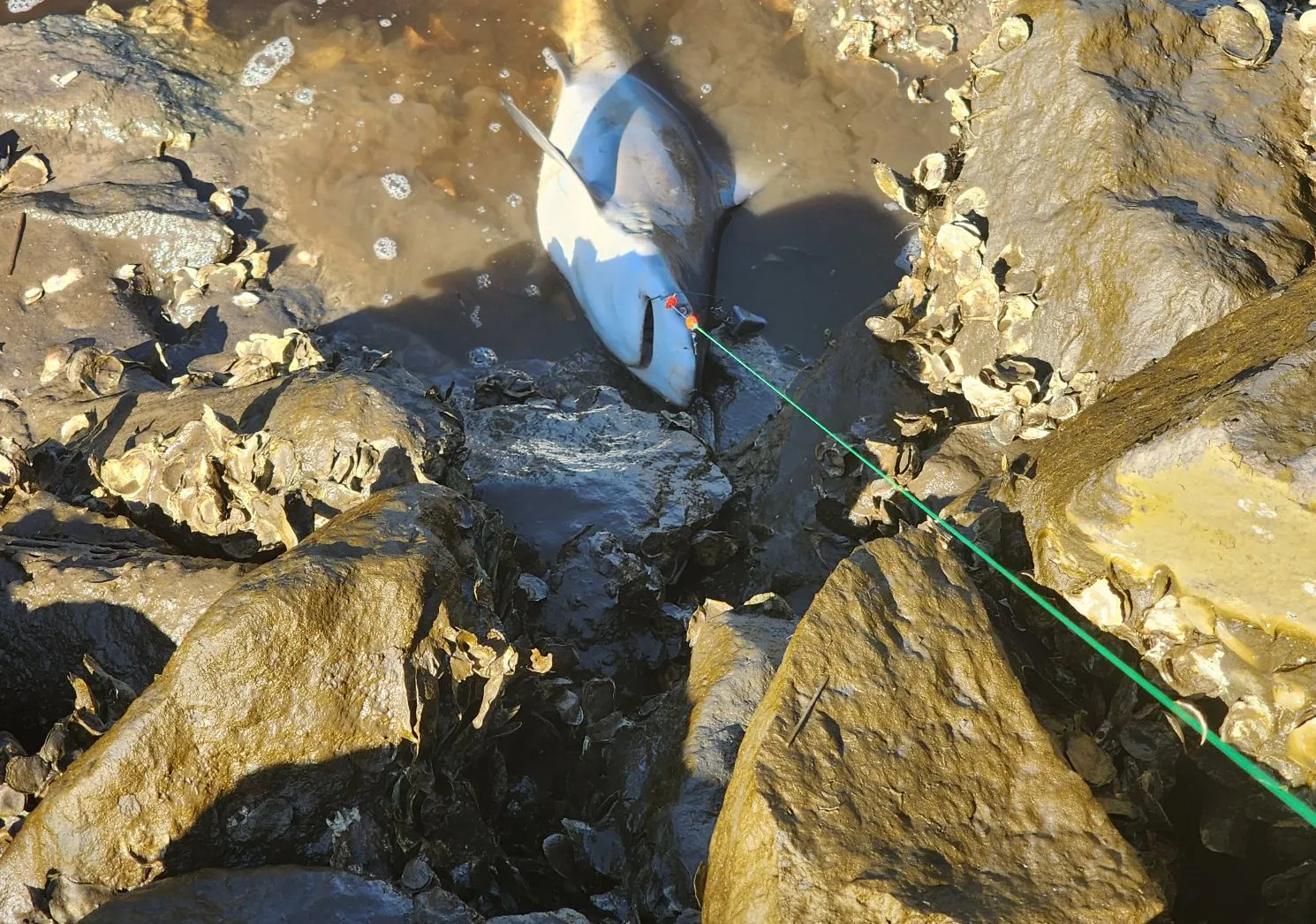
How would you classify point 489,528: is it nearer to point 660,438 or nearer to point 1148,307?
point 660,438

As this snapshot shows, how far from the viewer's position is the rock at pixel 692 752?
2770 mm

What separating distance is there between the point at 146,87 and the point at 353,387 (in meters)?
4.09

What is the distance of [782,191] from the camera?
6.17 m

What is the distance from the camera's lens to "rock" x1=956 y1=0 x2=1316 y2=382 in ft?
11.5

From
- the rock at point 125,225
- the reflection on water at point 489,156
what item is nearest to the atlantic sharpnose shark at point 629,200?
the reflection on water at point 489,156

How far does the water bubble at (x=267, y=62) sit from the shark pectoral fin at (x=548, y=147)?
172 centimetres

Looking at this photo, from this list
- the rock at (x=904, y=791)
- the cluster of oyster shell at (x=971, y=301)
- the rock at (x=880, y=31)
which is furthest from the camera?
the rock at (x=880, y=31)

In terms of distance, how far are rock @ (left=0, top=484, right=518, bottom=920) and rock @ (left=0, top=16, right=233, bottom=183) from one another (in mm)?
4614

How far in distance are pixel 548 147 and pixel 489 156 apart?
22.2 inches

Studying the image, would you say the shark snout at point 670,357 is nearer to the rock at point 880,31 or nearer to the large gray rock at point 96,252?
the rock at point 880,31

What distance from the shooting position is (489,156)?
20.7 feet

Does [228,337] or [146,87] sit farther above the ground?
[146,87]

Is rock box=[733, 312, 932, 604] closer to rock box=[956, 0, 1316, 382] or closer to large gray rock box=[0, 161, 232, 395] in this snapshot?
rock box=[956, 0, 1316, 382]

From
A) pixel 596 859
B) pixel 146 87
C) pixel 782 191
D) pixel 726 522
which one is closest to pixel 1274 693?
pixel 596 859
